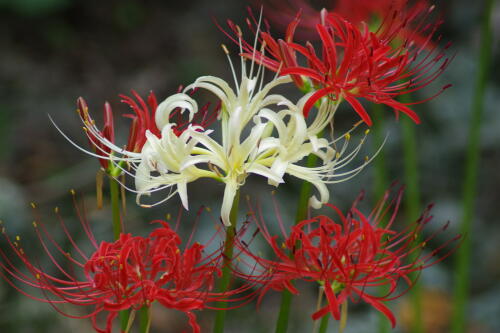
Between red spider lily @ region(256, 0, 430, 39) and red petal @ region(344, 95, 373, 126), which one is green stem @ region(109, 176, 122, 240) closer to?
red petal @ region(344, 95, 373, 126)

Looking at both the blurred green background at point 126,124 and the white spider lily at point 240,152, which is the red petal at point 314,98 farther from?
the blurred green background at point 126,124

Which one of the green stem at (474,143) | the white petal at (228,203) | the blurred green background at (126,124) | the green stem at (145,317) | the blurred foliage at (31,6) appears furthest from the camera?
the blurred foliage at (31,6)

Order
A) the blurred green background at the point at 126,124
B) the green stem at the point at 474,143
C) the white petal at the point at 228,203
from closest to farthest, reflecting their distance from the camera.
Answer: the white petal at the point at 228,203, the green stem at the point at 474,143, the blurred green background at the point at 126,124

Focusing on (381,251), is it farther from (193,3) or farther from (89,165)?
(193,3)

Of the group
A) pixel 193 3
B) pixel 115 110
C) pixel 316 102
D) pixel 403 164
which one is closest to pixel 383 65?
pixel 316 102

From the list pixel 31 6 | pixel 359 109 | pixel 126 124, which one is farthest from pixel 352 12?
pixel 31 6

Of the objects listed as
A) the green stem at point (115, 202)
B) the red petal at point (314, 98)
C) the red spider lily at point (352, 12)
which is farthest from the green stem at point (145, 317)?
the red spider lily at point (352, 12)

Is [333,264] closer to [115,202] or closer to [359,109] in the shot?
[359,109]

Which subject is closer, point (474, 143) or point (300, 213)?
point (300, 213)
